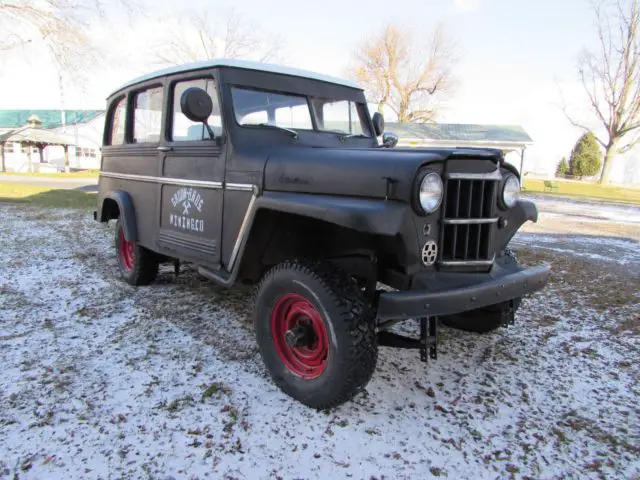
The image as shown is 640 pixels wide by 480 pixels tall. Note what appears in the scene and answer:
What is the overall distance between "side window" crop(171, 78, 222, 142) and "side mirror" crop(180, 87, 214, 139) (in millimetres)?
233

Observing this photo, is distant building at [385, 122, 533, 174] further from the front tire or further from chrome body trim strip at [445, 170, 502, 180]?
the front tire

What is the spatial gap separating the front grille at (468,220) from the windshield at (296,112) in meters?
1.46

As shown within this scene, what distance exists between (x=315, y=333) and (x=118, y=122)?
3.50 metres

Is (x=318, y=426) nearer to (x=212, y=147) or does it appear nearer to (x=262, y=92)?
(x=212, y=147)

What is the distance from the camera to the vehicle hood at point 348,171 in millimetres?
2383

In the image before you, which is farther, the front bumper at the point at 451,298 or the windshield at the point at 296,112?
the windshield at the point at 296,112

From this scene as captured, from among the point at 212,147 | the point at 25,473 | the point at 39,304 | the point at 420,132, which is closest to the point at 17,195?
the point at 39,304

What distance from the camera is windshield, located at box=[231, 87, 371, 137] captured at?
3324 mm

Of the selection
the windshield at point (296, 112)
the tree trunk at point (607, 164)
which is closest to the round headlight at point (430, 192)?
the windshield at point (296, 112)

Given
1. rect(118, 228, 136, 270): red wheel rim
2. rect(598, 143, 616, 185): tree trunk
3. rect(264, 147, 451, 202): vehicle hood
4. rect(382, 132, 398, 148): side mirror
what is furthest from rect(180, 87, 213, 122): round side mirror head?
rect(598, 143, 616, 185): tree trunk

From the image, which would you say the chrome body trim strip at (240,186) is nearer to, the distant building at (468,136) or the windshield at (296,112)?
the windshield at (296,112)

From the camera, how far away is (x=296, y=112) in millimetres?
3572

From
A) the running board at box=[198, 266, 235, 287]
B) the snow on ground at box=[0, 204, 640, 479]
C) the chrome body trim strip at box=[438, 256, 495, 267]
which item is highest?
the chrome body trim strip at box=[438, 256, 495, 267]

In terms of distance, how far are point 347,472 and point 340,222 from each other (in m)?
1.19
